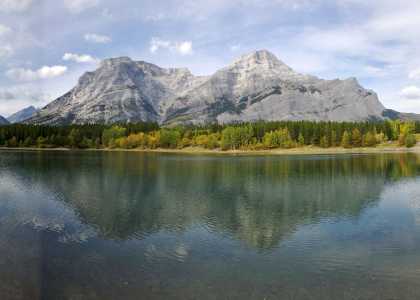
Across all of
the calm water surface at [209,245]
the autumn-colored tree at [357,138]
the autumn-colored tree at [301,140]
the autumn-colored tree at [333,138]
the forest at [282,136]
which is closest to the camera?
the calm water surface at [209,245]

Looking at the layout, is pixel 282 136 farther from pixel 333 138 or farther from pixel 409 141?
pixel 409 141

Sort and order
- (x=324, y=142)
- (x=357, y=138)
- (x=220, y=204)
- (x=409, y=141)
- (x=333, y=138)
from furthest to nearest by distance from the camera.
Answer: (x=333, y=138)
(x=324, y=142)
(x=357, y=138)
(x=409, y=141)
(x=220, y=204)

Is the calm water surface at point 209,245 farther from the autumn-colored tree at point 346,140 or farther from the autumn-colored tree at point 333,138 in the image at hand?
the autumn-colored tree at point 333,138

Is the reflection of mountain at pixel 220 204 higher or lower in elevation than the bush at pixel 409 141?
lower

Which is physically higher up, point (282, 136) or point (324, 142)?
point (282, 136)

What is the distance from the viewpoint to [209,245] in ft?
57.6

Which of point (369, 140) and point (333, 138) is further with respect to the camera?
point (333, 138)

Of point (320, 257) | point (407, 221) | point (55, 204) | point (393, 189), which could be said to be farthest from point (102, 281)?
point (393, 189)

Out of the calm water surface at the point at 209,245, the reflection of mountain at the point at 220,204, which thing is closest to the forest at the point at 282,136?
the reflection of mountain at the point at 220,204

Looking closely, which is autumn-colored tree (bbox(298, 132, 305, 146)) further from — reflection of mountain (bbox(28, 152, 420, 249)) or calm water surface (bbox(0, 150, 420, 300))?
calm water surface (bbox(0, 150, 420, 300))

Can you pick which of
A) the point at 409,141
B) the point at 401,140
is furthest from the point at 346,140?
the point at 409,141

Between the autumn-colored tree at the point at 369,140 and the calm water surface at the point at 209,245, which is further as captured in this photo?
the autumn-colored tree at the point at 369,140

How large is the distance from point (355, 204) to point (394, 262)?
1548cm

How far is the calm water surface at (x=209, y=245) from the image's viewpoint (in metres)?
12.3
